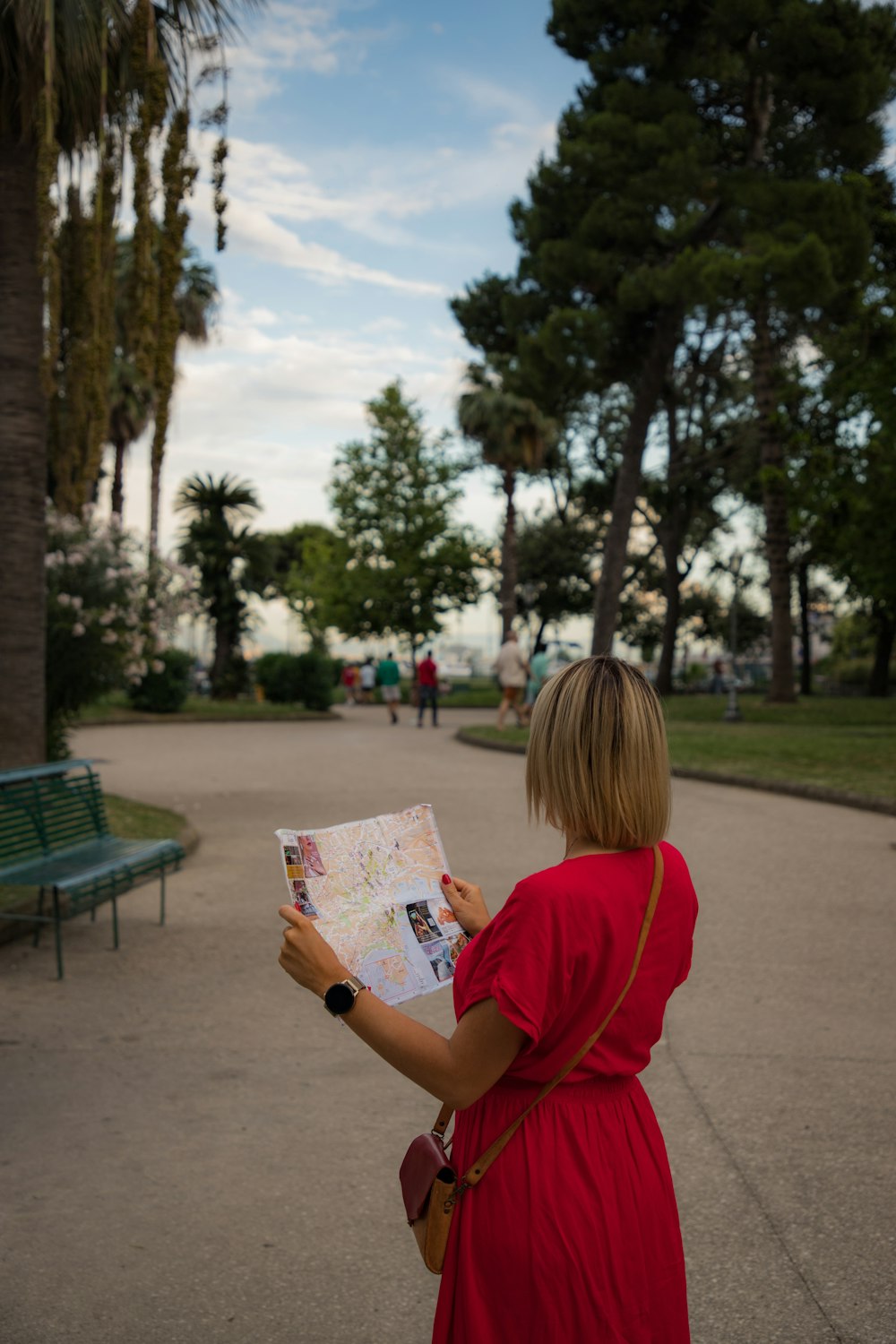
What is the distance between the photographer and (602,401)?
4781 cm

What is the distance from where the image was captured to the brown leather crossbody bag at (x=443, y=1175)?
1.91m

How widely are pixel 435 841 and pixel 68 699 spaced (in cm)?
1158

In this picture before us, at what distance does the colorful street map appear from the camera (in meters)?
2.14

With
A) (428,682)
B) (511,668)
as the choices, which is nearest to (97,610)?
(511,668)

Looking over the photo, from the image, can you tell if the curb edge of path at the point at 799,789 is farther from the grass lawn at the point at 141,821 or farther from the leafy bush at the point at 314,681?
the leafy bush at the point at 314,681

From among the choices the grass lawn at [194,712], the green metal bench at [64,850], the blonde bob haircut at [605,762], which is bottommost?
the green metal bench at [64,850]

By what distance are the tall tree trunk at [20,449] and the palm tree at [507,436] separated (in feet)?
113

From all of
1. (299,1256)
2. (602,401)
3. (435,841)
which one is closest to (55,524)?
(299,1256)

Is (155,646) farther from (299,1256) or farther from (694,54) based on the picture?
(694,54)

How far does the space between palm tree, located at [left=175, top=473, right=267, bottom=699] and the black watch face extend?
37028 millimetres

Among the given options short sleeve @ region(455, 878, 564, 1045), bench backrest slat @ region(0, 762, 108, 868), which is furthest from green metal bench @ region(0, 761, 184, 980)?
short sleeve @ region(455, 878, 564, 1045)

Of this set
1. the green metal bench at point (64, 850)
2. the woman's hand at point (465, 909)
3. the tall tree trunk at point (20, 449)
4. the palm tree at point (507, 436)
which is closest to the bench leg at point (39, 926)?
the green metal bench at point (64, 850)

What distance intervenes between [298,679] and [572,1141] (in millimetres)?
35012

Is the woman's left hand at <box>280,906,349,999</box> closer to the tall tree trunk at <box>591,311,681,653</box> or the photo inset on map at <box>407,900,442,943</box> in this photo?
the photo inset on map at <box>407,900,442,943</box>
